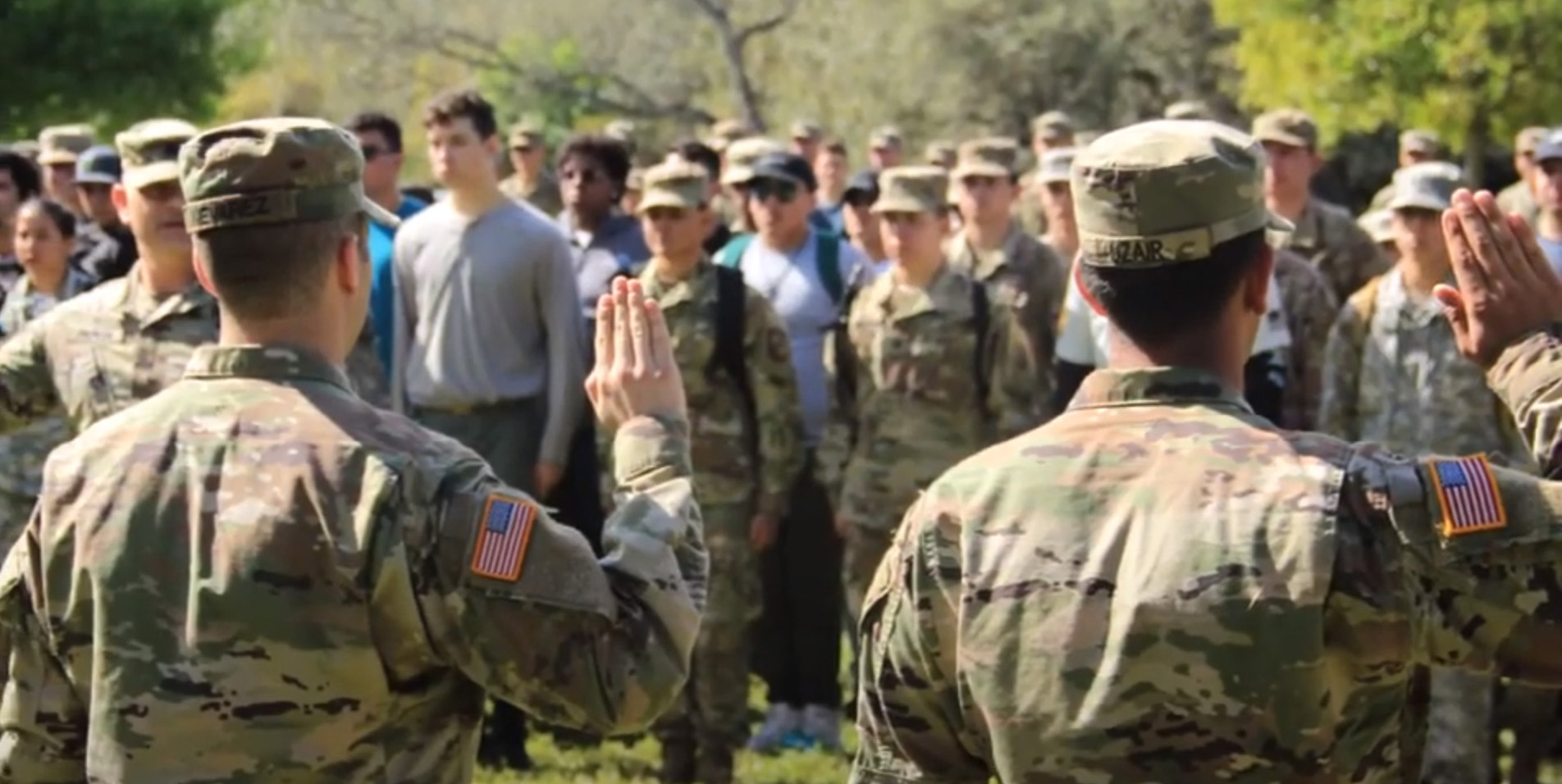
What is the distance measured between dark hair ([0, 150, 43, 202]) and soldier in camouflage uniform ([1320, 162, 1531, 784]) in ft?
18.1

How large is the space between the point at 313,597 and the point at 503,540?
27cm

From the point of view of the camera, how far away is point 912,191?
8.07 metres

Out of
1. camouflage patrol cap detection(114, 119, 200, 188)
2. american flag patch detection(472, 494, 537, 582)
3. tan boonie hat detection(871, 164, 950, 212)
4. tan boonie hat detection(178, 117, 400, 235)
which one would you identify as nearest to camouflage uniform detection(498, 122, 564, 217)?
tan boonie hat detection(871, 164, 950, 212)

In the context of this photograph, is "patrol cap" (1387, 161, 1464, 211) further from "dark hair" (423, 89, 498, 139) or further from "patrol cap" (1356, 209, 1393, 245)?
"dark hair" (423, 89, 498, 139)

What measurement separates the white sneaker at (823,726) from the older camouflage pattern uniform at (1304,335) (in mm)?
2012

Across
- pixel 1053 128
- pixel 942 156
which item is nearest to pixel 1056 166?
pixel 1053 128

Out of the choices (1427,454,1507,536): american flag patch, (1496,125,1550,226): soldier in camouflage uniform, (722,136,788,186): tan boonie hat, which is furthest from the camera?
(1496,125,1550,226): soldier in camouflage uniform

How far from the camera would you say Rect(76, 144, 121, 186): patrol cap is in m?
10.3

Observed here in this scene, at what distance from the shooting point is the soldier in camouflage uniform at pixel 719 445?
7762 millimetres

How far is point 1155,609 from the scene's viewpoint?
2.90 metres

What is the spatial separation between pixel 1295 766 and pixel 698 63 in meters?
30.1

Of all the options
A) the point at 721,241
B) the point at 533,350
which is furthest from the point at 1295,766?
the point at 721,241

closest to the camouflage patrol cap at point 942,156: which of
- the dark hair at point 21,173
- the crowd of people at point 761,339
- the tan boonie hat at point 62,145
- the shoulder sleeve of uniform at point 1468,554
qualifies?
the crowd of people at point 761,339

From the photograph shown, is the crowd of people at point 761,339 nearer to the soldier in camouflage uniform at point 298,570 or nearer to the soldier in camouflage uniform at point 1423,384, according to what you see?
the soldier in camouflage uniform at point 1423,384
